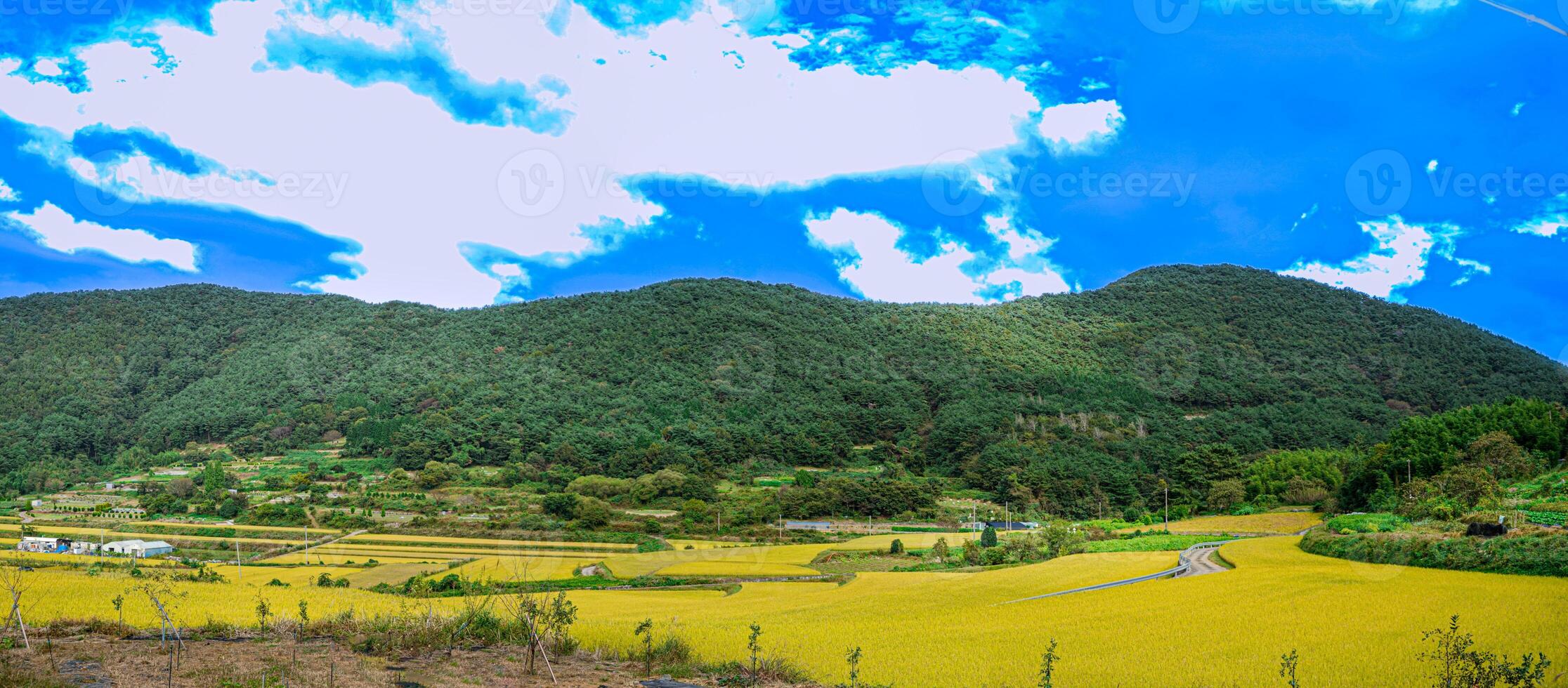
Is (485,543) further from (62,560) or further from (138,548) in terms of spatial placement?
(62,560)

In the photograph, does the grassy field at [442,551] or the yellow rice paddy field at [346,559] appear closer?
the yellow rice paddy field at [346,559]

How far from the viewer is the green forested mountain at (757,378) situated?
9288 cm

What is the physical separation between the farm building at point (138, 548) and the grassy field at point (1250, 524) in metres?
54.2

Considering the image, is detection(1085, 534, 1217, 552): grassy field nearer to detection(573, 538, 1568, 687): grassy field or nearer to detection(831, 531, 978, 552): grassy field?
detection(831, 531, 978, 552): grassy field

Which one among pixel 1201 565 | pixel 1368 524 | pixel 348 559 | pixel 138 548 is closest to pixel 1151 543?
pixel 1368 524

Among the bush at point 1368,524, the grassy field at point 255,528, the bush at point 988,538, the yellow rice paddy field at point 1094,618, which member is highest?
the bush at point 1368,524

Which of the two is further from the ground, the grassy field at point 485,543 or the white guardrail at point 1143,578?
the white guardrail at point 1143,578

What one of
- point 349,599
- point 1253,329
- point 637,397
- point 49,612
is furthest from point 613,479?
point 1253,329

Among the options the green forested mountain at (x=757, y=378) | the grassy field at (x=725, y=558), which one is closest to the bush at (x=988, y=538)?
the grassy field at (x=725, y=558)

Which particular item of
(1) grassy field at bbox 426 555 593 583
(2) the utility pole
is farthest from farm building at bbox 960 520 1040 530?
(1) grassy field at bbox 426 555 593 583

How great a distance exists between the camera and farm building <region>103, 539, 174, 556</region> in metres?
46.1

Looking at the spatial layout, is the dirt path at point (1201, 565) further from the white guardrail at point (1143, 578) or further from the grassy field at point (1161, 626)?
the grassy field at point (1161, 626)

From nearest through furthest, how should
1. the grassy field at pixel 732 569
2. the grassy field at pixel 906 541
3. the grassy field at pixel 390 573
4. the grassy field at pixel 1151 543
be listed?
1. the grassy field at pixel 390 573
2. the grassy field at pixel 1151 543
3. the grassy field at pixel 732 569
4. the grassy field at pixel 906 541

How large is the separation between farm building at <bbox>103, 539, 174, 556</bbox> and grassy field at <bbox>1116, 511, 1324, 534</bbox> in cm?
5423
